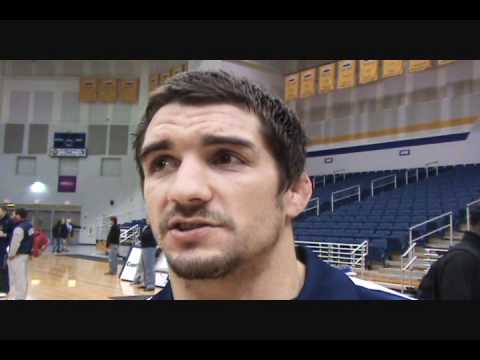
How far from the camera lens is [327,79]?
12.1 metres

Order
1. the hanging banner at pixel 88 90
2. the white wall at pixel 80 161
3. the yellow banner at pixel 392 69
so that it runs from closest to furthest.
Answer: the yellow banner at pixel 392 69 → the white wall at pixel 80 161 → the hanging banner at pixel 88 90

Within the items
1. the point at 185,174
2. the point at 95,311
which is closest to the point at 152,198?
the point at 185,174

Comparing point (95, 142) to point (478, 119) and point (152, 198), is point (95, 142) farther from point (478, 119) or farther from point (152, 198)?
point (152, 198)

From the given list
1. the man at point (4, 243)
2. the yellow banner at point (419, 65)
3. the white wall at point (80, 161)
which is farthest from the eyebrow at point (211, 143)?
the white wall at point (80, 161)

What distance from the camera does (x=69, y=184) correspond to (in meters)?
16.0

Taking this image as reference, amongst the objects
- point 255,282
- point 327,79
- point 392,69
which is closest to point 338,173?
point 327,79

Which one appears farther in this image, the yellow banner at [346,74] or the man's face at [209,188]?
the yellow banner at [346,74]

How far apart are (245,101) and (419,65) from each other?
10.9 m

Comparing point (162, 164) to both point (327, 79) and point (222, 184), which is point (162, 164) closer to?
point (222, 184)

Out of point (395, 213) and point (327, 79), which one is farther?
point (327, 79)

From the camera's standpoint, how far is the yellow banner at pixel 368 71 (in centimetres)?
1136

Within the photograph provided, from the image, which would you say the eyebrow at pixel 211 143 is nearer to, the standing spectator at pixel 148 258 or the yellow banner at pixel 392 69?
the standing spectator at pixel 148 258
